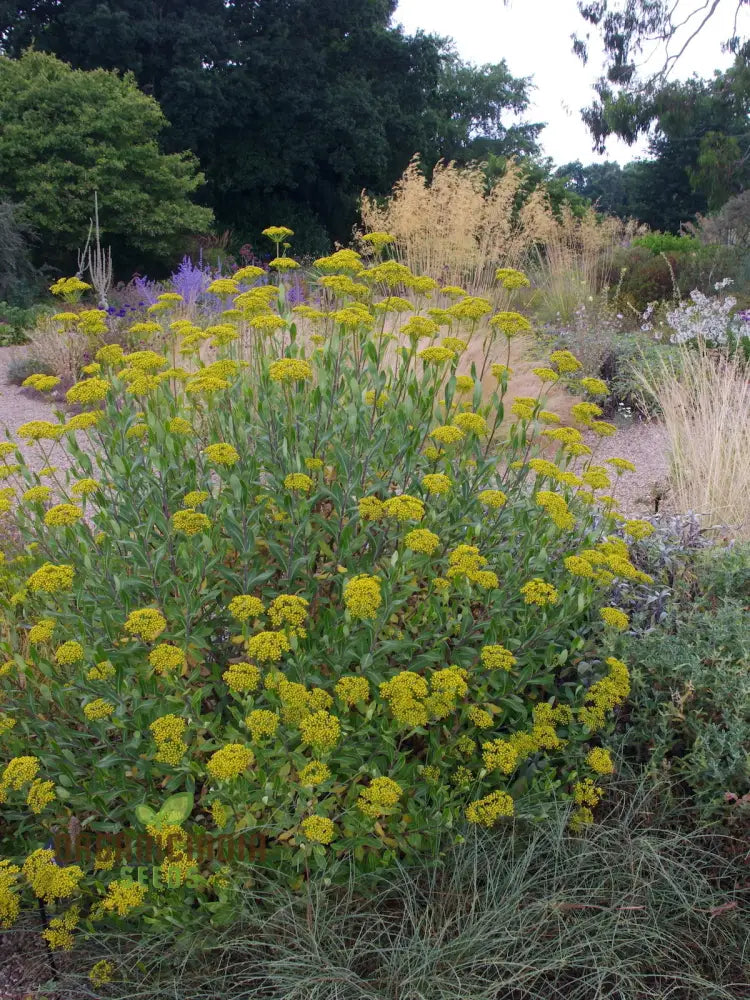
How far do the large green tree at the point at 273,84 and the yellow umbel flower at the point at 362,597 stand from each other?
21.3 m

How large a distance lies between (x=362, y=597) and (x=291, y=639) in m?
0.21

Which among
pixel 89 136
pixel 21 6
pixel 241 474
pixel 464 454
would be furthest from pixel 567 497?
pixel 21 6

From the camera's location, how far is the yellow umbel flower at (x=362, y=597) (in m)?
1.55

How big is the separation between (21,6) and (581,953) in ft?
83.6

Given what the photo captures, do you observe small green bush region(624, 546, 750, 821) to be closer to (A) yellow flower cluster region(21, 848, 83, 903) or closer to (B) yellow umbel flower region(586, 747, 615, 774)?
(B) yellow umbel flower region(586, 747, 615, 774)

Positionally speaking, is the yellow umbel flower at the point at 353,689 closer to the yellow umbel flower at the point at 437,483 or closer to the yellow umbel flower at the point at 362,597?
the yellow umbel flower at the point at 362,597

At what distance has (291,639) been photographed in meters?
1.65

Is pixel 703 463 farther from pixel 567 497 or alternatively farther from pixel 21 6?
pixel 21 6

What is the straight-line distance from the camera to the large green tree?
784 inches

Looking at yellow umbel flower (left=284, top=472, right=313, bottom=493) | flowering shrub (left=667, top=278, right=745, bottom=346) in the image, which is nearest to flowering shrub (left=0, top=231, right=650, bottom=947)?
yellow umbel flower (left=284, top=472, right=313, bottom=493)

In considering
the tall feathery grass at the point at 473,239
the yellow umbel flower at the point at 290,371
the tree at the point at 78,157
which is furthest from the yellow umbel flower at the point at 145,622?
the tree at the point at 78,157

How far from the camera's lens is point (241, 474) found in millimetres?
2088

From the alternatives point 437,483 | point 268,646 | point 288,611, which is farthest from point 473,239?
point 268,646

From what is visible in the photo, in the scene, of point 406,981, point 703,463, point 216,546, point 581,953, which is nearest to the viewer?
point 406,981
